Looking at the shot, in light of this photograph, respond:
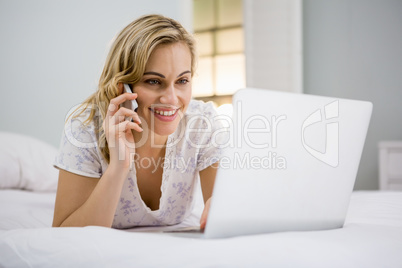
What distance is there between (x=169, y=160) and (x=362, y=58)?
263cm

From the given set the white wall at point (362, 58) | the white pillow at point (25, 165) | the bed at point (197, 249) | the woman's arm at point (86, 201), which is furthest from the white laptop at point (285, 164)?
the white wall at point (362, 58)

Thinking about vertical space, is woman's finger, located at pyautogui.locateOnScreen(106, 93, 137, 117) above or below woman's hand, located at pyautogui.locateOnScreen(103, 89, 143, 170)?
above

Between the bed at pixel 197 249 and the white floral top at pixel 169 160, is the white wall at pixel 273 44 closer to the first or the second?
the white floral top at pixel 169 160

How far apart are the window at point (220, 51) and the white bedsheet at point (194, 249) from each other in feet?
12.1

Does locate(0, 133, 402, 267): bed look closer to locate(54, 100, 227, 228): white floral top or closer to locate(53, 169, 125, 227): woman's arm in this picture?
locate(53, 169, 125, 227): woman's arm

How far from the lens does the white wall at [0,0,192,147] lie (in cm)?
A: 199

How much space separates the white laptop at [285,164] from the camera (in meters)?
0.63

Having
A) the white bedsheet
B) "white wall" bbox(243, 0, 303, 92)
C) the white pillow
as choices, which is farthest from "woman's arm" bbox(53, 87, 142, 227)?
"white wall" bbox(243, 0, 303, 92)

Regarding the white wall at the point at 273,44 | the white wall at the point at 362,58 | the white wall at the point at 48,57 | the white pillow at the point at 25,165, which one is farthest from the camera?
the white wall at the point at 273,44

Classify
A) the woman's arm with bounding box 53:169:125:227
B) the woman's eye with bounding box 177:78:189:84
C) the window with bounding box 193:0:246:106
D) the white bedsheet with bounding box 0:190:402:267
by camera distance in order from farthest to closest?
the window with bounding box 193:0:246:106 → the woman's eye with bounding box 177:78:189:84 → the woman's arm with bounding box 53:169:125:227 → the white bedsheet with bounding box 0:190:402:267

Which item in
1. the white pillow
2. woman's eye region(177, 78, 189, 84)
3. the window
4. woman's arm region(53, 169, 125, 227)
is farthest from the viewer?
the window

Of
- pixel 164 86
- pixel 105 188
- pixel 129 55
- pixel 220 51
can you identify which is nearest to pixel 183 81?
pixel 164 86

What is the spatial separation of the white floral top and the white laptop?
428mm

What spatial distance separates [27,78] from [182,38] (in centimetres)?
122
